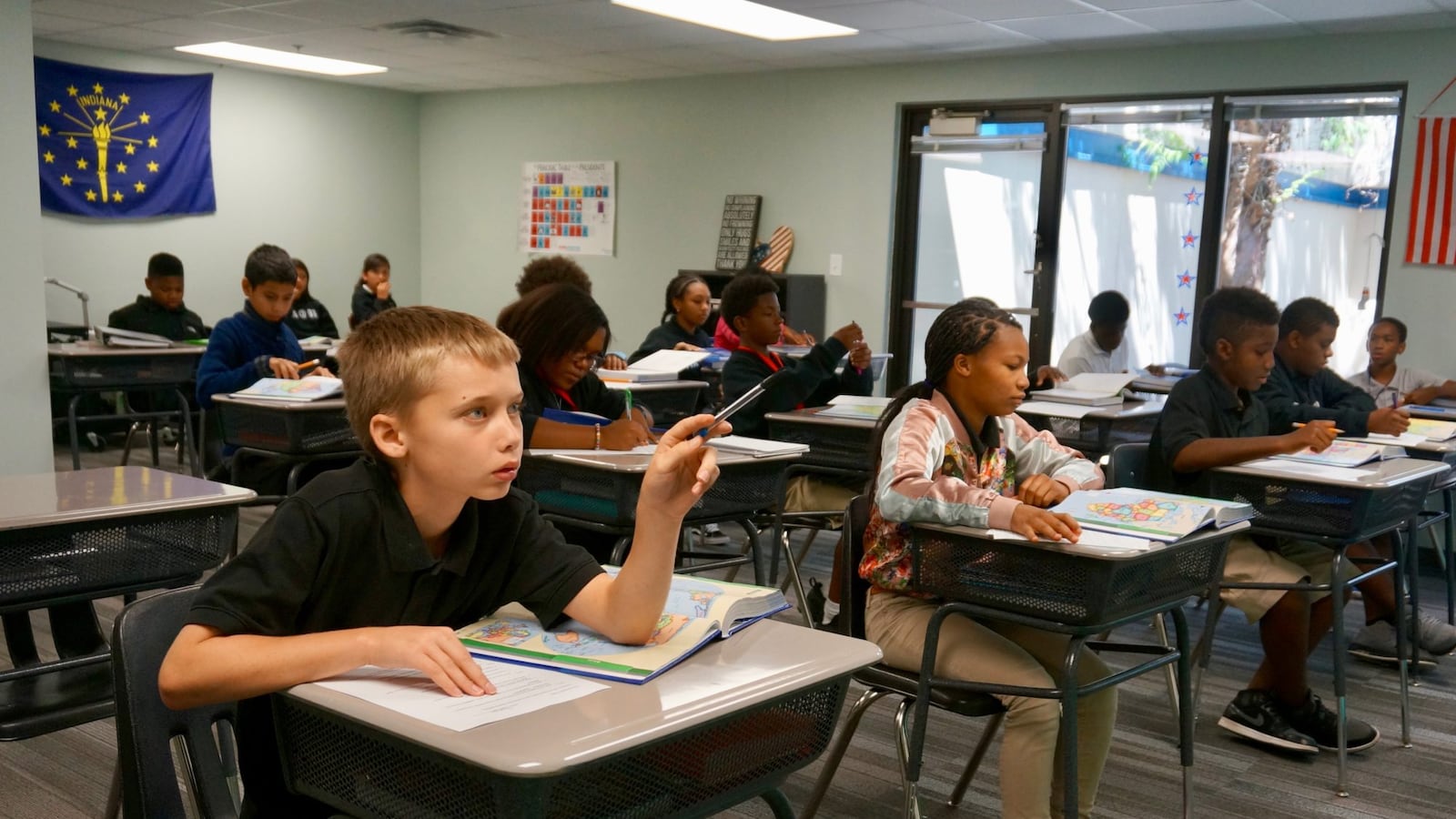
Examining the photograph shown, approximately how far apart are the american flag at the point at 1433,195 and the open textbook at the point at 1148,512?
14.3 ft

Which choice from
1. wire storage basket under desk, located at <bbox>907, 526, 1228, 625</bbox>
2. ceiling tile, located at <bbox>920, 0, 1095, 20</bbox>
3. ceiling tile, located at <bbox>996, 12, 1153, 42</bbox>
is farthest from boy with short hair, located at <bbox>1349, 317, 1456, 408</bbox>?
wire storage basket under desk, located at <bbox>907, 526, 1228, 625</bbox>

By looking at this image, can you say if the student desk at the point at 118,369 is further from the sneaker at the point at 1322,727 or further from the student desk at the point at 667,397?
the sneaker at the point at 1322,727

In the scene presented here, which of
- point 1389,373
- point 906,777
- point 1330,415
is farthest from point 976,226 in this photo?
point 906,777

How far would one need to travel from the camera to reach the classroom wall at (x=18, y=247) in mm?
4758

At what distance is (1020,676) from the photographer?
200 cm

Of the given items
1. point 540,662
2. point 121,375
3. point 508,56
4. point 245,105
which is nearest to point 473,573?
point 540,662

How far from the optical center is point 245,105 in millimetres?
8781

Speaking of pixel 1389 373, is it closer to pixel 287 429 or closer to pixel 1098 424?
pixel 1098 424

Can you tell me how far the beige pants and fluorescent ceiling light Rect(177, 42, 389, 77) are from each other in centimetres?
697

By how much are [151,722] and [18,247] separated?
13.8ft

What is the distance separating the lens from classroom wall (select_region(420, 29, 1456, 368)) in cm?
579

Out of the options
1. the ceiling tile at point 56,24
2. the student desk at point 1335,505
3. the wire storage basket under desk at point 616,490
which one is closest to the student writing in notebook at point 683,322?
the wire storage basket under desk at point 616,490

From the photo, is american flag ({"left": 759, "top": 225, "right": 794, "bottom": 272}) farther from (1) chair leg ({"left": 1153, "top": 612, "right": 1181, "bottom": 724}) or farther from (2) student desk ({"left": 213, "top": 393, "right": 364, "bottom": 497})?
(1) chair leg ({"left": 1153, "top": 612, "right": 1181, "bottom": 724})

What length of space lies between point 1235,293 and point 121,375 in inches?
174
